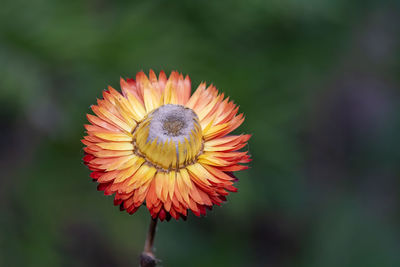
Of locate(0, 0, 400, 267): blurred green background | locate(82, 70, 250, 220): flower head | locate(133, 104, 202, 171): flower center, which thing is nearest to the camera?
locate(82, 70, 250, 220): flower head

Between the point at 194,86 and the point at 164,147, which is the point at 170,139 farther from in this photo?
the point at 194,86

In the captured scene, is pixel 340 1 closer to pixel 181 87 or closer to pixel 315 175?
pixel 315 175

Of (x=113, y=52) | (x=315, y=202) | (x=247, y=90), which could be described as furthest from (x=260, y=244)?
(x=113, y=52)

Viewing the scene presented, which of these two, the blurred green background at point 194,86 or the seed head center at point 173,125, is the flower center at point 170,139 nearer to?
the seed head center at point 173,125

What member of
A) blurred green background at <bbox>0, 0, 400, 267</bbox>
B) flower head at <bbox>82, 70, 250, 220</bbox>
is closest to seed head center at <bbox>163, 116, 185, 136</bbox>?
flower head at <bbox>82, 70, 250, 220</bbox>

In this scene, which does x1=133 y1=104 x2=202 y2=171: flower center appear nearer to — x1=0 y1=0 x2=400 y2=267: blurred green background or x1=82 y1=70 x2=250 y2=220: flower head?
x1=82 y1=70 x2=250 y2=220: flower head

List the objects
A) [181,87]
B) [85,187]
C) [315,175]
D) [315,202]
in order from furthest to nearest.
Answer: [315,175]
[315,202]
[85,187]
[181,87]

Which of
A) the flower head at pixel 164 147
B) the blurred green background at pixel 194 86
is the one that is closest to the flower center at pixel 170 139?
the flower head at pixel 164 147
